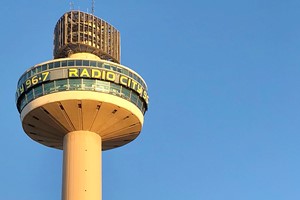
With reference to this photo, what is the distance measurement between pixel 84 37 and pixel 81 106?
10.5 metres

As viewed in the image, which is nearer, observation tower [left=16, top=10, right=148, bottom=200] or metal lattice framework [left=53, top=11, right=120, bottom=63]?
observation tower [left=16, top=10, right=148, bottom=200]

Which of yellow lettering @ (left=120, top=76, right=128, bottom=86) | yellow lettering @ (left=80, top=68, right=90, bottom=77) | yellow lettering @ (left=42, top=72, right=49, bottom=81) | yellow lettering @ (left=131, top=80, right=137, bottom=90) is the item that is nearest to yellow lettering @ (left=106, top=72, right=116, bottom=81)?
yellow lettering @ (left=120, top=76, right=128, bottom=86)

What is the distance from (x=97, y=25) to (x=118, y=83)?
10372mm

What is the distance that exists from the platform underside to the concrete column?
121 centimetres

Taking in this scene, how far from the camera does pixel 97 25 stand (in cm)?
7712

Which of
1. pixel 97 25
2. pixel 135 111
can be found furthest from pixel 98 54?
pixel 135 111

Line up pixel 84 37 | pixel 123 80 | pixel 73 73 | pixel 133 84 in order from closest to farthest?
pixel 73 73 < pixel 123 80 < pixel 133 84 < pixel 84 37

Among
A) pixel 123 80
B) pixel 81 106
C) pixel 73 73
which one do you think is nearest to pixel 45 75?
pixel 73 73

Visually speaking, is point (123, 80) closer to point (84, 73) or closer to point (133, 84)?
point (133, 84)

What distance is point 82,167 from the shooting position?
68.8 meters

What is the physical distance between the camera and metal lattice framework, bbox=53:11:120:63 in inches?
2948

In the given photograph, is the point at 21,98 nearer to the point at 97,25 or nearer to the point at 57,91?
the point at 57,91

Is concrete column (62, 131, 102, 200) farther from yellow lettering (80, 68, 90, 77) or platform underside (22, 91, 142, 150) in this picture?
yellow lettering (80, 68, 90, 77)

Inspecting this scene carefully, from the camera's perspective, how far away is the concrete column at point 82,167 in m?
67.6
